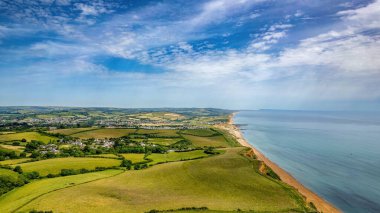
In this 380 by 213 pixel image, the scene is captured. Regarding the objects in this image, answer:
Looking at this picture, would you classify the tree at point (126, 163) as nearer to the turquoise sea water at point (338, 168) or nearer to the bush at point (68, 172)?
the bush at point (68, 172)

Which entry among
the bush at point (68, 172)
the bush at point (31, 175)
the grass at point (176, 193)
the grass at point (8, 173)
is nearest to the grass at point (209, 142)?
the grass at point (176, 193)

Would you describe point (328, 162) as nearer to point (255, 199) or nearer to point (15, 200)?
point (255, 199)

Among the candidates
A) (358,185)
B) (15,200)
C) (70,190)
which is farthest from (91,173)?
(358,185)

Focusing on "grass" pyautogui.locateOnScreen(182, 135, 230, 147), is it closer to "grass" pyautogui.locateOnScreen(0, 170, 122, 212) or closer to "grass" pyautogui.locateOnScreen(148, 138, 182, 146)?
"grass" pyautogui.locateOnScreen(148, 138, 182, 146)

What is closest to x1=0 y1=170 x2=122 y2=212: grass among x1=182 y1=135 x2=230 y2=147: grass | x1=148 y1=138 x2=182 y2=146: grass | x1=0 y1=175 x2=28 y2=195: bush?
x1=0 y1=175 x2=28 y2=195: bush

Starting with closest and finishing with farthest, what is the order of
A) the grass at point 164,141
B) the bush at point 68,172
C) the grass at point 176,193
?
the grass at point 176,193 → the bush at point 68,172 → the grass at point 164,141

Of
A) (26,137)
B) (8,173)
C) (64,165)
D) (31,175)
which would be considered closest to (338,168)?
(64,165)
